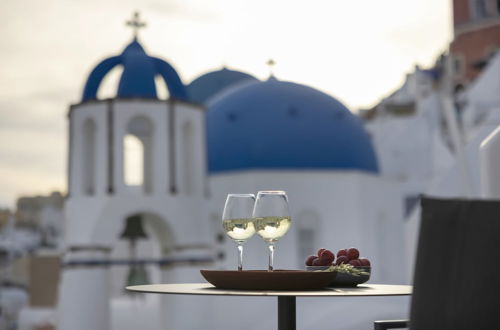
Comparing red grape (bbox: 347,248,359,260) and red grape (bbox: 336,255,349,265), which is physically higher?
red grape (bbox: 347,248,359,260)

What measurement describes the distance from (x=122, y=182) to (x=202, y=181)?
200 centimetres

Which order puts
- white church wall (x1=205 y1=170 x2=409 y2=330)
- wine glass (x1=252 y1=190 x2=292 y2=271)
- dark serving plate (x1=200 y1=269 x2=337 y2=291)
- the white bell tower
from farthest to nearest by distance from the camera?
white church wall (x1=205 y1=170 x2=409 y2=330), the white bell tower, wine glass (x1=252 y1=190 x2=292 y2=271), dark serving plate (x1=200 y1=269 x2=337 y2=291)

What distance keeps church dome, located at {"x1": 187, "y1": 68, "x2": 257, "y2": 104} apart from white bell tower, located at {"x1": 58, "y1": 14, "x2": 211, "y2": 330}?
6.26 meters

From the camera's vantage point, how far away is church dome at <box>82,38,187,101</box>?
60.8 ft

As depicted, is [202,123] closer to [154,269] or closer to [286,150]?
[286,150]

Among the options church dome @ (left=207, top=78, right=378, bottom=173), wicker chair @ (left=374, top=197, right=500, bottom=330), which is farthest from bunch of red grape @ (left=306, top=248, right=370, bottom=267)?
church dome @ (left=207, top=78, right=378, bottom=173)

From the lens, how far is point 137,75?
18.7 m

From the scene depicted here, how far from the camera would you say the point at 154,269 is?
88.9ft

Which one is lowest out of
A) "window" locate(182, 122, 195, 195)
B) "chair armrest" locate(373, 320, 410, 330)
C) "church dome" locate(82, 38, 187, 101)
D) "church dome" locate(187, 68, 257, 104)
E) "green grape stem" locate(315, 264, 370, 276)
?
"chair armrest" locate(373, 320, 410, 330)

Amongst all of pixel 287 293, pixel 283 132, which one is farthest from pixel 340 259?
pixel 283 132

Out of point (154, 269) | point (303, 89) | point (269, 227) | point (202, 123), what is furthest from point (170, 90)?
point (269, 227)

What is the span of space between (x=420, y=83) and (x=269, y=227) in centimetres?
3985

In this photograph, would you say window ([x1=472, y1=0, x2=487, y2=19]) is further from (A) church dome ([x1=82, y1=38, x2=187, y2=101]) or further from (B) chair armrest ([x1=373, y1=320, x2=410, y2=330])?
(B) chair armrest ([x1=373, y1=320, x2=410, y2=330])

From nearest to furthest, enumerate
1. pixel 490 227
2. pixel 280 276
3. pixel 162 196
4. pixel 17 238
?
pixel 490 227 < pixel 280 276 < pixel 162 196 < pixel 17 238
